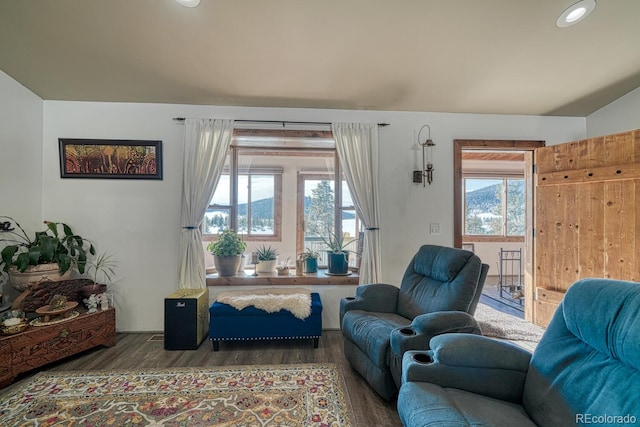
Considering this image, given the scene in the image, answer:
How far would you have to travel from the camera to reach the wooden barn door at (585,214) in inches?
102

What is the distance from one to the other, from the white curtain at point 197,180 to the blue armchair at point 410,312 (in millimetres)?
1710

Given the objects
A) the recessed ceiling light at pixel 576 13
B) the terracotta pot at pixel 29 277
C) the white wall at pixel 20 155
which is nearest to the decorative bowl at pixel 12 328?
the terracotta pot at pixel 29 277

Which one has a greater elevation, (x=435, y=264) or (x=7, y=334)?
(x=435, y=264)

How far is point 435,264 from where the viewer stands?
234 centimetres

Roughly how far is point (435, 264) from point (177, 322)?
2.43 metres

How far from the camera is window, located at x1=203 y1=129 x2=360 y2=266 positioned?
343 centimetres

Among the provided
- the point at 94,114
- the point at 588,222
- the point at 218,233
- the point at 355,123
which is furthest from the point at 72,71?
the point at 588,222

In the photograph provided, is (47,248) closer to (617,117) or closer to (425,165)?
(425,165)

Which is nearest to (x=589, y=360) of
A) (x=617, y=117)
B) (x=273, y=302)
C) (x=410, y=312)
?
(x=410, y=312)

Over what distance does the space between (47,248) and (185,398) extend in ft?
6.46

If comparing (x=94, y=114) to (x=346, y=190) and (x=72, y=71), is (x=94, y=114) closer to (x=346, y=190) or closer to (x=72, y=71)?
(x=72, y=71)
